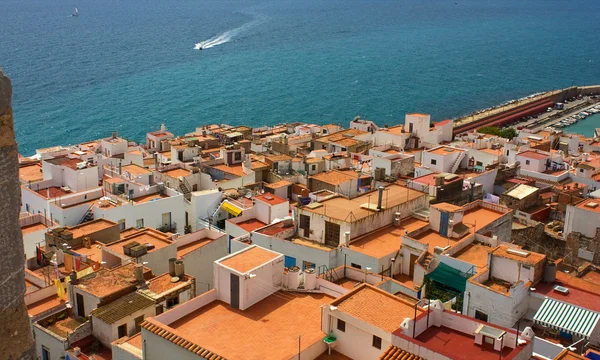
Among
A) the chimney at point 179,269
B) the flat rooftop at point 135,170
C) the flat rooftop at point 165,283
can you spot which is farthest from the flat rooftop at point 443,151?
Answer: the flat rooftop at point 165,283

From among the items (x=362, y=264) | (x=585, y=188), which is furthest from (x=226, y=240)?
(x=585, y=188)

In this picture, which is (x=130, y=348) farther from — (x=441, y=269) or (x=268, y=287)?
(x=441, y=269)

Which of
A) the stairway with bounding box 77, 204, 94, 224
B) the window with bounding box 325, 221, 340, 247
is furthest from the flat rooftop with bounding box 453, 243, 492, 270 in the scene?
the stairway with bounding box 77, 204, 94, 224

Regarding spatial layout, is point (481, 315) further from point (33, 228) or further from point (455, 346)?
point (33, 228)

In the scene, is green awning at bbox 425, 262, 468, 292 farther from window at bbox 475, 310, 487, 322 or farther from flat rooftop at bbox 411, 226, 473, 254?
flat rooftop at bbox 411, 226, 473, 254

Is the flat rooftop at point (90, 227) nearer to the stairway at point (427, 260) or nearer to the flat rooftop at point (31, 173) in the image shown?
the flat rooftop at point (31, 173)
